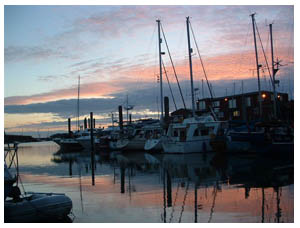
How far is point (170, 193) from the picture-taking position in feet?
47.1

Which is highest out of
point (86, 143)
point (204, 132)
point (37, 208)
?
point (204, 132)

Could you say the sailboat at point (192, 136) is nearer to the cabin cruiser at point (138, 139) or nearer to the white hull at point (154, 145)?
the white hull at point (154, 145)

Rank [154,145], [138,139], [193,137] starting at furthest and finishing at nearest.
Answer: [138,139] < [154,145] < [193,137]

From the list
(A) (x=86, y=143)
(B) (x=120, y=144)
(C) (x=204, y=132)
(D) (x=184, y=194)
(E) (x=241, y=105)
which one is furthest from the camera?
(E) (x=241, y=105)

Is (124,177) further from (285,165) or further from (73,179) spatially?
(285,165)

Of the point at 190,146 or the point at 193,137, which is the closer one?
the point at 190,146

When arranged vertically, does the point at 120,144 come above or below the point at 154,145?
below

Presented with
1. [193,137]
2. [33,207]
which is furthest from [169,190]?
[193,137]

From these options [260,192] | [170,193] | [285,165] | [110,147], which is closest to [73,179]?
[170,193]

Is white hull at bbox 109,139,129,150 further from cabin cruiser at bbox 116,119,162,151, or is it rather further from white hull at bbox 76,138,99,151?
white hull at bbox 76,138,99,151

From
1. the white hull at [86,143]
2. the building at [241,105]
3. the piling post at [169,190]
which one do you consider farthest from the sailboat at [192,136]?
the white hull at [86,143]

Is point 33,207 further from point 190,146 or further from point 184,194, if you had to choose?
point 190,146
